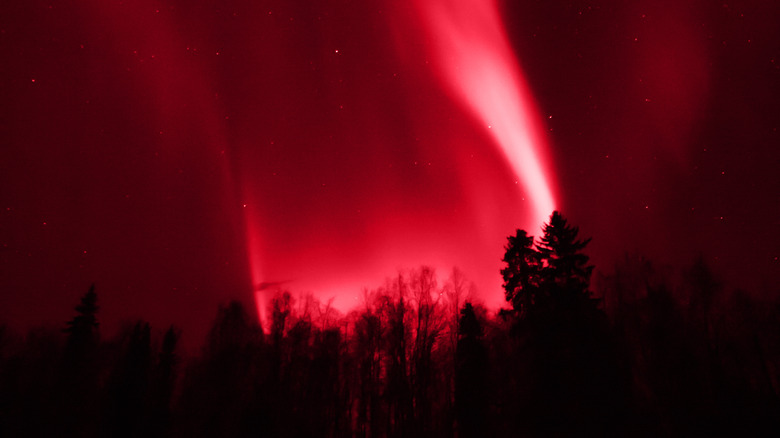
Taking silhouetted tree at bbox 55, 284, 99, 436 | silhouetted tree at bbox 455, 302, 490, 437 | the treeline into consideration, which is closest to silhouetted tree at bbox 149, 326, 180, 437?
the treeline

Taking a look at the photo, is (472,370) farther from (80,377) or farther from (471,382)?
(80,377)

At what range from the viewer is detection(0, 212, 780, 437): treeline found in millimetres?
20031

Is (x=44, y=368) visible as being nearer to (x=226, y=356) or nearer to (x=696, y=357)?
(x=226, y=356)

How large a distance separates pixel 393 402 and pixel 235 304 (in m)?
23.2

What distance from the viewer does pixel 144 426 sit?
129ft

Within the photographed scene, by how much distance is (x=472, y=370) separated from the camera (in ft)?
101

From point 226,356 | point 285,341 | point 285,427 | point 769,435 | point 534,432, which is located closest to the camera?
point 534,432

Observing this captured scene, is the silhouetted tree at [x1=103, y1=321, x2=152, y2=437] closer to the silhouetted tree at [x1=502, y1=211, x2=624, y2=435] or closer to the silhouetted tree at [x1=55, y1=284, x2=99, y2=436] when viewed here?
the silhouetted tree at [x1=55, y1=284, x2=99, y2=436]

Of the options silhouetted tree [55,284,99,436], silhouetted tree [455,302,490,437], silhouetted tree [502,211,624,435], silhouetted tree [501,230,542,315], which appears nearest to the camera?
silhouetted tree [502,211,624,435]

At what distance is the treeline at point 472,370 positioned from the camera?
20031mm

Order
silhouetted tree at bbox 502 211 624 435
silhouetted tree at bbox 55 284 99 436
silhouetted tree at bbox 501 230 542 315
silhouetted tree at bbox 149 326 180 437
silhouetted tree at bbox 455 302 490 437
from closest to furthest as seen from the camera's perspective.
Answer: silhouetted tree at bbox 502 211 624 435 → silhouetted tree at bbox 501 230 542 315 → silhouetted tree at bbox 455 302 490 437 → silhouetted tree at bbox 55 284 99 436 → silhouetted tree at bbox 149 326 180 437

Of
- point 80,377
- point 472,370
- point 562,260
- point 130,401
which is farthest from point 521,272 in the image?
point 80,377

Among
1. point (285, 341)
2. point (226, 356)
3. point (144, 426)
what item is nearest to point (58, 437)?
point (144, 426)

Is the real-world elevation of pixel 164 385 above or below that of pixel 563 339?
above
